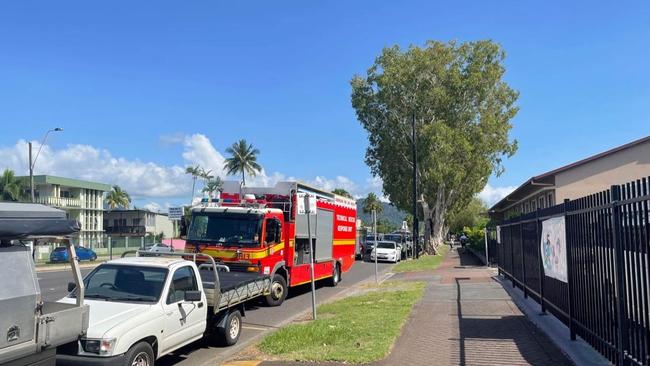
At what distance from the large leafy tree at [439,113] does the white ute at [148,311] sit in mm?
31689

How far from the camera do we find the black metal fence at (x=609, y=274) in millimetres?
5480

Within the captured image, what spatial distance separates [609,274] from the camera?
654cm

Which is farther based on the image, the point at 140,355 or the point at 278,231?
the point at 278,231

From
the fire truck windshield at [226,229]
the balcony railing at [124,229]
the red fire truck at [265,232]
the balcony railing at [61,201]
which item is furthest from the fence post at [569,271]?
the balcony railing at [124,229]

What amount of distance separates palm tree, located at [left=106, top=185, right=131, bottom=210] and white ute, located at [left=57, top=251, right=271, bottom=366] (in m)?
99.2

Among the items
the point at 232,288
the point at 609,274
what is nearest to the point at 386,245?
the point at 232,288

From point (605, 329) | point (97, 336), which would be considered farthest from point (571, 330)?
point (97, 336)

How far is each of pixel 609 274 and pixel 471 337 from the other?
308 cm

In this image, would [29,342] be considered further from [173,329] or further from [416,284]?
[416,284]

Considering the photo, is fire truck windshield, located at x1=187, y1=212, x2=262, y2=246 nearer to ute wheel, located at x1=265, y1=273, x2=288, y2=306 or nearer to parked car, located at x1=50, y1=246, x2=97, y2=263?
ute wheel, located at x1=265, y1=273, x2=288, y2=306

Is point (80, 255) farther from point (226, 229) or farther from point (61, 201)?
point (226, 229)

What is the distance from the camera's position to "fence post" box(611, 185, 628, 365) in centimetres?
598

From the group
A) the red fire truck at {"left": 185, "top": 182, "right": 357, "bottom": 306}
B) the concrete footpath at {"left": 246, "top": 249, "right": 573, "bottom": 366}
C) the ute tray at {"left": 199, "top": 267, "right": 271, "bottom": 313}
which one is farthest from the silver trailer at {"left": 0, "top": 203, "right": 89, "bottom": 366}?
the red fire truck at {"left": 185, "top": 182, "right": 357, "bottom": 306}

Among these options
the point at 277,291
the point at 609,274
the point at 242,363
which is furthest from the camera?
the point at 277,291
